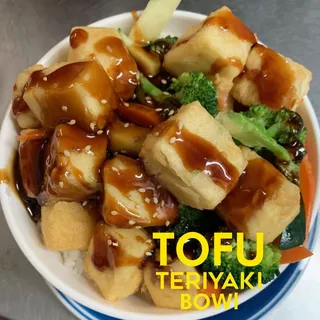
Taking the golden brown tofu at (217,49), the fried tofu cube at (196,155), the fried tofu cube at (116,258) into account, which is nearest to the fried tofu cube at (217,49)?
the golden brown tofu at (217,49)

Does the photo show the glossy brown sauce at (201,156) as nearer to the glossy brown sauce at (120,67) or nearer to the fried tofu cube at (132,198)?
the fried tofu cube at (132,198)

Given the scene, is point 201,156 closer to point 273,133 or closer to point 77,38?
point 273,133

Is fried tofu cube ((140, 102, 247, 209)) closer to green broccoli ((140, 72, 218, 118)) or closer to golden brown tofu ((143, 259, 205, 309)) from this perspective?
green broccoli ((140, 72, 218, 118))

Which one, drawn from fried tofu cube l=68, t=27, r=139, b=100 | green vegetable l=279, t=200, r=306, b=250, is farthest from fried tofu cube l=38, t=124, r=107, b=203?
green vegetable l=279, t=200, r=306, b=250

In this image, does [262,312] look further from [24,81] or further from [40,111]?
[24,81]

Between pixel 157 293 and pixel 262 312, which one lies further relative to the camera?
pixel 262 312

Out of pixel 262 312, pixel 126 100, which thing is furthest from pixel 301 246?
pixel 126 100
